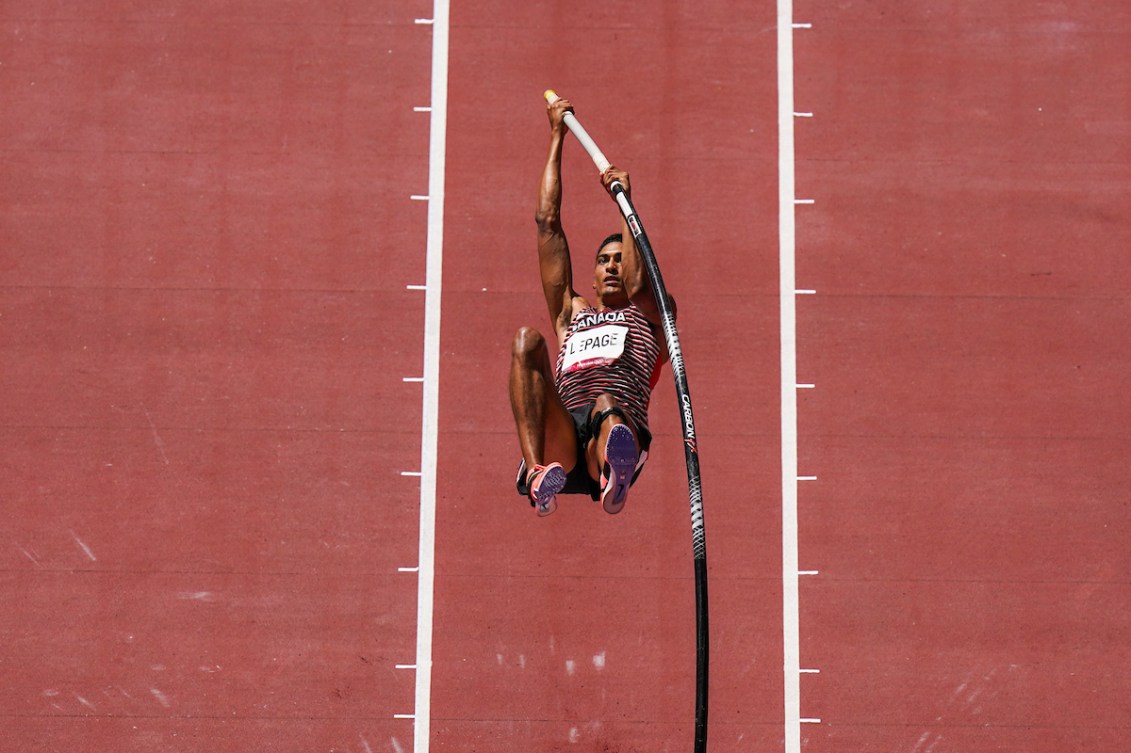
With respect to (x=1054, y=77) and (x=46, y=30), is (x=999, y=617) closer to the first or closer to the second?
(x=1054, y=77)

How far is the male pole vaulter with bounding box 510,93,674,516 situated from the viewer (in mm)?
8211

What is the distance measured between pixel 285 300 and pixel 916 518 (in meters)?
4.94

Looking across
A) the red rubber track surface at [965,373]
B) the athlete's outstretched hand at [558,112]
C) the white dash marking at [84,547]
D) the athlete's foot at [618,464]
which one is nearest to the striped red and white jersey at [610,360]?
the athlete's foot at [618,464]

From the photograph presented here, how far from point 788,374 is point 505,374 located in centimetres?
209

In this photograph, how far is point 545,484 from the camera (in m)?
8.05

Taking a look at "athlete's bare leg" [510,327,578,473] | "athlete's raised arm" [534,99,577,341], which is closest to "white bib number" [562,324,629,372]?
"athlete's raised arm" [534,99,577,341]

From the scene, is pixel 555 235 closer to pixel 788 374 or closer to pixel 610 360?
pixel 610 360

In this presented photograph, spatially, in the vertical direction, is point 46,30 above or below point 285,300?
above

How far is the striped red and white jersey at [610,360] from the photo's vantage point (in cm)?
890

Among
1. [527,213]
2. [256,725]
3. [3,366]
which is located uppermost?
[527,213]

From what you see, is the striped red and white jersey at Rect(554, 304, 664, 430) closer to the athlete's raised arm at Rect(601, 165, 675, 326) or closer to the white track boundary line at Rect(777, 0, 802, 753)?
the athlete's raised arm at Rect(601, 165, 675, 326)

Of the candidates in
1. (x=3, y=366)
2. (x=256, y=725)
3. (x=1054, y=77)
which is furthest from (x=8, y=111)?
(x=1054, y=77)

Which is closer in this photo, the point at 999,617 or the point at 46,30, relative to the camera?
the point at 999,617

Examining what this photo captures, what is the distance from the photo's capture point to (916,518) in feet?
38.9
